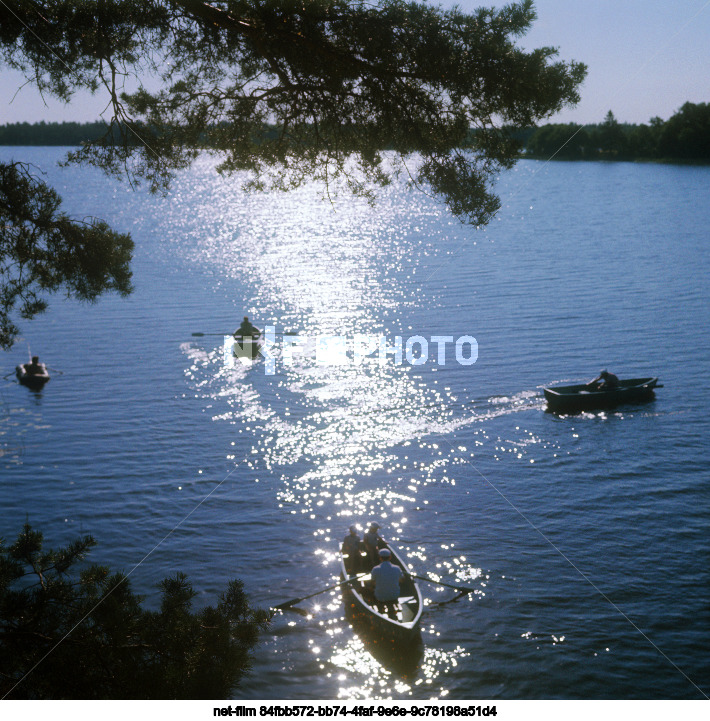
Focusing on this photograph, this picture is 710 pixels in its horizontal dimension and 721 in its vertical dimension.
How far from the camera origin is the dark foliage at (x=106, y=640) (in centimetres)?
704

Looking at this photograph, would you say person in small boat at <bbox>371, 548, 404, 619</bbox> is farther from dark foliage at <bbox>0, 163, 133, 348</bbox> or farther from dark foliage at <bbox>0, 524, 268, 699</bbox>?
dark foliage at <bbox>0, 163, 133, 348</bbox>

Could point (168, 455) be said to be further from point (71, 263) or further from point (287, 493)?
point (71, 263)

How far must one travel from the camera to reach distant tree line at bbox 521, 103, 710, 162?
112 metres

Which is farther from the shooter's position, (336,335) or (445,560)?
(336,335)

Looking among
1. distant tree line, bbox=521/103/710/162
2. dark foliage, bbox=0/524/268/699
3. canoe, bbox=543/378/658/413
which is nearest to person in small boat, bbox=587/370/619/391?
canoe, bbox=543/378/658/413

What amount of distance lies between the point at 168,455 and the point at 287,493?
5.52 metres

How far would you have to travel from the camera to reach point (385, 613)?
48.7ft

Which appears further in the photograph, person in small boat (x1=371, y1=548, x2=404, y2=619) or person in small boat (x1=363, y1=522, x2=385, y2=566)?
person in small boat (x1=363, y1=522, x2=385, y2=566)

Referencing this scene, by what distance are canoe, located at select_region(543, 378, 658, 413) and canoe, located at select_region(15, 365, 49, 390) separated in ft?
78.9

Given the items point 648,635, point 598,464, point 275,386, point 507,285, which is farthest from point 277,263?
point 648,635

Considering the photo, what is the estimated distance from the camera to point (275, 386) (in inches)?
1326

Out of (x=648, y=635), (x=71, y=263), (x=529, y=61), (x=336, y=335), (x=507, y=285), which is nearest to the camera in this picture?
(x=529, y=61)

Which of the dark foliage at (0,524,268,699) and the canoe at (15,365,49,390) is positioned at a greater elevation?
the dark foliage at (0,524,268,699)

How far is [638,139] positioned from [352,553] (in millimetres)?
141185
